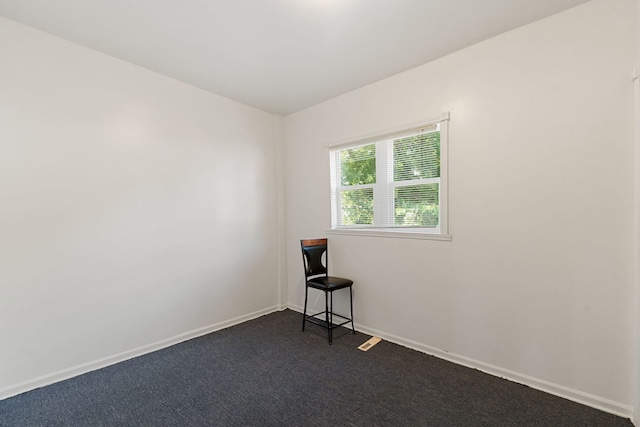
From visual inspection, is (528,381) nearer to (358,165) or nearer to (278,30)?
(358,165)

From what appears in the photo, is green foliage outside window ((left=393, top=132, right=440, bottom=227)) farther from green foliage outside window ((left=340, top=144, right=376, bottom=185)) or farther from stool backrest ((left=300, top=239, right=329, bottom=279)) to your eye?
stool backrest ((left=300, top=239, right=329, bottom=279))

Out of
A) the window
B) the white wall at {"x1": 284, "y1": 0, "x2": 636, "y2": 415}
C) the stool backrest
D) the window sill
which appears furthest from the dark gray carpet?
the window

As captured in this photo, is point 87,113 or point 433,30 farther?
point 87,113

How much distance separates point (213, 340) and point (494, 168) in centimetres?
299

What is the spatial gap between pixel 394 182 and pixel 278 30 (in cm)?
168

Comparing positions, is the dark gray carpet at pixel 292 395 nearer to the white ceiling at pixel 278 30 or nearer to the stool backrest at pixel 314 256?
the stool backrest at pixel 314 256

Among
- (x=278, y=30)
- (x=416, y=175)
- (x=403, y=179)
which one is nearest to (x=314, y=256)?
(x=403, y=179)

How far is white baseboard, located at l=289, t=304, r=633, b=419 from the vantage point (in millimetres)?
1811

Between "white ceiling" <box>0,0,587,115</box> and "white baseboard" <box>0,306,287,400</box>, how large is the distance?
2553mm

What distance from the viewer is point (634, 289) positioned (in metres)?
1.74

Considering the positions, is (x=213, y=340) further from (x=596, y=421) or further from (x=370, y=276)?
(x=596, y=421)

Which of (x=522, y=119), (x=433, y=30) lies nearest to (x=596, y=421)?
(x=522, y=119)

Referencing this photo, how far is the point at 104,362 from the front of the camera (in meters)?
2.43

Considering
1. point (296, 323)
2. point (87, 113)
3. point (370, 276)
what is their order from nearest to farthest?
point (87, 113) → point (370, 276) → point (296, 323)
